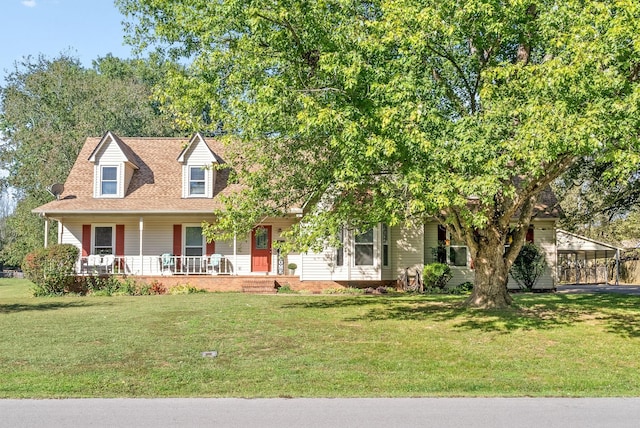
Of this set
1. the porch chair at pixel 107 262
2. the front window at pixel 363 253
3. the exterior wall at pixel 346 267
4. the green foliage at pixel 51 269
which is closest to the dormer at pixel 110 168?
the porch chair at pixel 107 262

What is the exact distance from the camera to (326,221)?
13797mm

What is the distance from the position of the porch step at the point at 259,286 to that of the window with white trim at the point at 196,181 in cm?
499

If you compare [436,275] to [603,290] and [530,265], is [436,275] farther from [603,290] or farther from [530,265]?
[603,290]

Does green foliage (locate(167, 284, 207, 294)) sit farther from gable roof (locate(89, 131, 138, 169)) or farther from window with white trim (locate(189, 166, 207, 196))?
gable roof (locate(89, 131, 138, 169))

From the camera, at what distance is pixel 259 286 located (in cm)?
2294

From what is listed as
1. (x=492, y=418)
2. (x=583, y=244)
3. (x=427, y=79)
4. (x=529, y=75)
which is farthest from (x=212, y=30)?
(x=583, y=244)

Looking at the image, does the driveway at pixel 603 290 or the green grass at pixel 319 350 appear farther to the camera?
the driveway at pixel 603 290

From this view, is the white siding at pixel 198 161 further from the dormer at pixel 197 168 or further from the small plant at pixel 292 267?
the small plant at pixel 292 267


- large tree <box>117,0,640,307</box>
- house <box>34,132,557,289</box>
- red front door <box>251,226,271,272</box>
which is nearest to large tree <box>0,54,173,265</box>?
house <box>34,132,557,289</box>

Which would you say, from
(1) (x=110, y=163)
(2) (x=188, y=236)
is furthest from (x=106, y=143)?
(2) (x=188, y=236)

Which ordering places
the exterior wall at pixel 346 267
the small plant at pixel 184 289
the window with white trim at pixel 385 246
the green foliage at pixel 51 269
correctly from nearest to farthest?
the green foliage at pixel 51 269, the small plant at pixel 184 289, the exterior wall at pixel 346 267, the window with white trim at pixel 385 246

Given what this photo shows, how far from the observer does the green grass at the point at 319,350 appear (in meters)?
8.55

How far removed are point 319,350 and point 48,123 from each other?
114 ft

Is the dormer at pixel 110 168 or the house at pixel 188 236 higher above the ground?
the dormer at pixel 110 168
